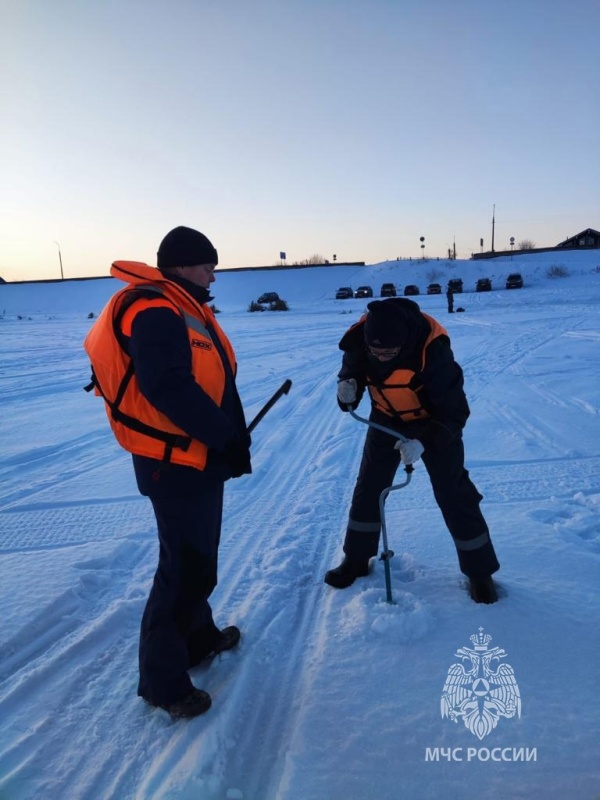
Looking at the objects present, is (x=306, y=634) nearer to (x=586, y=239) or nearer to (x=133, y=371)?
(x=133, y=371)

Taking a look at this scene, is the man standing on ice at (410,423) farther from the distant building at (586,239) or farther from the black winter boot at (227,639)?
the distant building at (586,239)

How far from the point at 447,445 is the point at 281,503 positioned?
76.1 inches

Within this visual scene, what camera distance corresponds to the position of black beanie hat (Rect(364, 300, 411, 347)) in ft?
8.17

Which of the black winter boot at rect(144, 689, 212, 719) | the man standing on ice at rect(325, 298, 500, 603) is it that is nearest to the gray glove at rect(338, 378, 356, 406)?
the man standing on ice at rect(325, 298, 500, 603)

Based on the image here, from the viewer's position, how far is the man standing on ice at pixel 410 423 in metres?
2.56

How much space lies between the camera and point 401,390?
8.98 ft

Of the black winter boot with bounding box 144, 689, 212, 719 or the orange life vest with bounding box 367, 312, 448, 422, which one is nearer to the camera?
the black winter boot with bounding box 144, 689, 212, 719

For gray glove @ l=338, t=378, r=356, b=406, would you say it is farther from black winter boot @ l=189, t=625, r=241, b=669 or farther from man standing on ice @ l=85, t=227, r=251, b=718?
black winter boot @ l=189, t=625, r=241, b=669

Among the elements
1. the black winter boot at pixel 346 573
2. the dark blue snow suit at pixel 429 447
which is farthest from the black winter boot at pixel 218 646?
the dark blue snow suit at pixel 429 447

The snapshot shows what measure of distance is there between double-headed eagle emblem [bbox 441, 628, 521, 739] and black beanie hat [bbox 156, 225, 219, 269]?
2145 mm

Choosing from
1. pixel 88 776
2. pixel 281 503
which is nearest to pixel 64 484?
pixel 281 503

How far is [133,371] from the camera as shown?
1.88 metres

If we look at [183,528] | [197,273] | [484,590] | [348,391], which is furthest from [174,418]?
[484,590]

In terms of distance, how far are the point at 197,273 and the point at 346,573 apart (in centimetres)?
196
